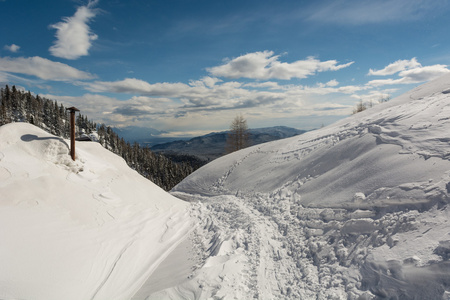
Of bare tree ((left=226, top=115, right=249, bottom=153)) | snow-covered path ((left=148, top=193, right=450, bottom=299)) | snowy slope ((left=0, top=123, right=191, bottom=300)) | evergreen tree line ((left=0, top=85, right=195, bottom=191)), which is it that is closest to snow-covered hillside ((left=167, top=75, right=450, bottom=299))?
snow-covered path ((left=148, top=193, right=450, bottom=299))

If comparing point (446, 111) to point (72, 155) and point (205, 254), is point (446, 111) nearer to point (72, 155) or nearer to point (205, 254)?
point (205, 254)

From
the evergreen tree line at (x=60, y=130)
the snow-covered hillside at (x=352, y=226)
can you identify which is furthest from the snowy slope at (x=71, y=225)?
the evergreen tree line at (x=60, y=130)

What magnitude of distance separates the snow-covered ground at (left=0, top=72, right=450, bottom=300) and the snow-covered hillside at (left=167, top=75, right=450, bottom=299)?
3cm

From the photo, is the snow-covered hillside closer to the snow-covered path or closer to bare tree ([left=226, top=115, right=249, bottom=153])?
the snow-covered path

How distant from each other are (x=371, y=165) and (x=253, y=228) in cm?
444

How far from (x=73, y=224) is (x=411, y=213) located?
8753 millimetres

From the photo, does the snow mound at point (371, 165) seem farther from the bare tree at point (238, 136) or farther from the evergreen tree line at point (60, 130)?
the evergreen tree line at point (60, 130)

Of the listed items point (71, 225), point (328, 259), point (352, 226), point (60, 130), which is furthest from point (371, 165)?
point (60, 130)

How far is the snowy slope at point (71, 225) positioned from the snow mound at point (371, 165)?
5160 mm

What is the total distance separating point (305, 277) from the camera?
4.71 m

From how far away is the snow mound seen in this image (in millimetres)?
5324

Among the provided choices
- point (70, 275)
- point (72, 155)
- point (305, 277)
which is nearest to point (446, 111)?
point (305, 277)

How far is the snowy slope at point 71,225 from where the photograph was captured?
451cm

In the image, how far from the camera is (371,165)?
7.04 m
